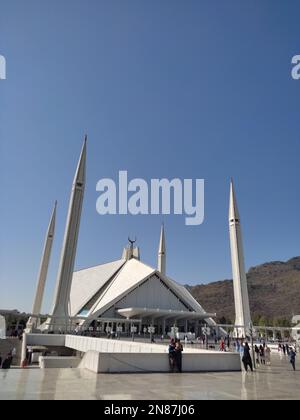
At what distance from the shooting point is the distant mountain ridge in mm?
124562

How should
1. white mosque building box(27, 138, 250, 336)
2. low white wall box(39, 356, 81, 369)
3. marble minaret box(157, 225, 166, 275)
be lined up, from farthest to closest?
marble minaret box(157, 225, 166, 275)
white mosque building box(27, 138, 250, 336)
low white wall box(39, 356, 81, 369)

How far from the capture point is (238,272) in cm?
4219

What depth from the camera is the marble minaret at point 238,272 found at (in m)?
39.9

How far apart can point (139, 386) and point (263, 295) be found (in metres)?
144

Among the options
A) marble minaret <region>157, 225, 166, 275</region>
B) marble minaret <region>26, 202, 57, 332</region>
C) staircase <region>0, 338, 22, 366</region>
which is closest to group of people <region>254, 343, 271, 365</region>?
staircase <region>0, 338, 22, 366</region>

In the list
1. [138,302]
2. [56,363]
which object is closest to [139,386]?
[56,363]

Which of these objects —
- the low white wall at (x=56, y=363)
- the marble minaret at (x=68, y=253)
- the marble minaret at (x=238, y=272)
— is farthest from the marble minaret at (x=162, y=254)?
the low white wall at (x=56, y=363)

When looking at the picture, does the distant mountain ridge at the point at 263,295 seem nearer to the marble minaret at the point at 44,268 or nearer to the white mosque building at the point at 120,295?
the white mosque building at the point at 120,295

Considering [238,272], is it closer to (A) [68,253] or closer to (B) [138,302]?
(B) [138,302]

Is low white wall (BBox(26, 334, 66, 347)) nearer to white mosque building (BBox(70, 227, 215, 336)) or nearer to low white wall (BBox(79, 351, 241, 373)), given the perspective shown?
white mosque building (BBox(70, 227, 215, 336))

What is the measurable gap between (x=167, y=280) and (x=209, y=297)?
4020 inches

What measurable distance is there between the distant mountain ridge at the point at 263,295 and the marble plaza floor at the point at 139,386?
110 metres

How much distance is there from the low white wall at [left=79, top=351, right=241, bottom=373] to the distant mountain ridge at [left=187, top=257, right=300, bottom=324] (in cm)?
10753
